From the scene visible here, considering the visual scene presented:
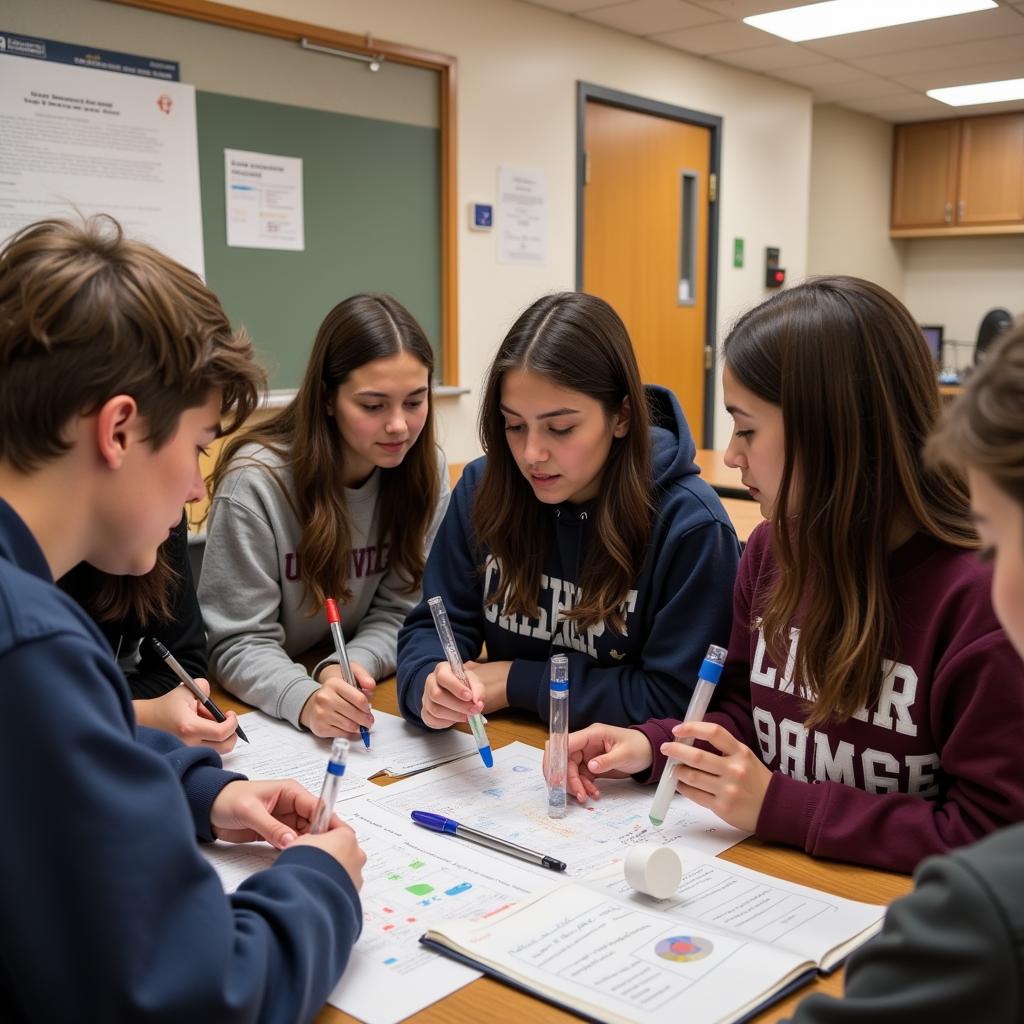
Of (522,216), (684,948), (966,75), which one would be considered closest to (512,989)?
(684,948)

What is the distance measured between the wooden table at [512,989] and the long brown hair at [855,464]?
163 millimetres

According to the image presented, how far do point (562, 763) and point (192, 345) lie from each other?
63 cm

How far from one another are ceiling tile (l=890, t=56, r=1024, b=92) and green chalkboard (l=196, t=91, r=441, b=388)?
3.29m

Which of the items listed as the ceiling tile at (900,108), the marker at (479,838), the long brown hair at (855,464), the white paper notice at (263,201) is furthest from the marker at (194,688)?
the ceiling tile at (900,108)

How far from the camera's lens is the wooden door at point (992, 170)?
22.0 ft

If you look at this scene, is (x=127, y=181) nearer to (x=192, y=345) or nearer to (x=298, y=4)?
(x=298, y=4)

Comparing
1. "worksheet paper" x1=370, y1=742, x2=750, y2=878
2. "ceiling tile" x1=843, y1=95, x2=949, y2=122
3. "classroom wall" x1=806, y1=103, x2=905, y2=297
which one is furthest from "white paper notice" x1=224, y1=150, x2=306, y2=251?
"ceiling tile" x1=843, y1=95, x2=949, y2=122

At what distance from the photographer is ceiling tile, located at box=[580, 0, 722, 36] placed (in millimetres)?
4320

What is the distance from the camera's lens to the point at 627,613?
1474 millimetres

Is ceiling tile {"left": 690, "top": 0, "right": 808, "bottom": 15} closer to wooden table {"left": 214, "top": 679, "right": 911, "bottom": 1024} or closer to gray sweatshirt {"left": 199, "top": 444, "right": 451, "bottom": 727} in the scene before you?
gray sweatshirt {"left": 199, "top": 444, "right": 451, "bottom": 727}

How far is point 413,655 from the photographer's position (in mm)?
1536

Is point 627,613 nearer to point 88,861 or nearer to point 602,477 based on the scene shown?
point 602,477

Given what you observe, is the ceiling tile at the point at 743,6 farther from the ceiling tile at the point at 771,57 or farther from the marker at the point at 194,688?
the marker at the point at 194,688

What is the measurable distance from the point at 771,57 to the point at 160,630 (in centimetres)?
482
